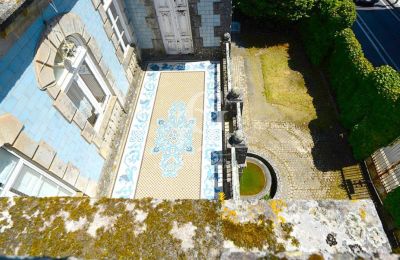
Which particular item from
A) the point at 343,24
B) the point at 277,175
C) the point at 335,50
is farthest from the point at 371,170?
the point at 343,24

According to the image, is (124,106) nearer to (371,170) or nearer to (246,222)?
(246,222)

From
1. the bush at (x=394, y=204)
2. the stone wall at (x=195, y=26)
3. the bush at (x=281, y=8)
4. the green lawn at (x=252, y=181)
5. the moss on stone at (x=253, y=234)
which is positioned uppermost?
the bush at (x=281, y=8)

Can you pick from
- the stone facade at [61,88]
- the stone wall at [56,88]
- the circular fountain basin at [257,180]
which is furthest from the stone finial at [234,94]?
the stone wall at [56,88]

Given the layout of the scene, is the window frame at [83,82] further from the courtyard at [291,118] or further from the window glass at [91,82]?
the courtyard at [291,118]

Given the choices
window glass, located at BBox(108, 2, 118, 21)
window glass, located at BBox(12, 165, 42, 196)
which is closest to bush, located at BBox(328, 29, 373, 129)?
window glass, located at BBox(108, 2, 118, 21)

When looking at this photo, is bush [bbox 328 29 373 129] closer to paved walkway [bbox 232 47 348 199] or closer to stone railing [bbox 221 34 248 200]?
paved walkway [bbox 232 47 348 199]

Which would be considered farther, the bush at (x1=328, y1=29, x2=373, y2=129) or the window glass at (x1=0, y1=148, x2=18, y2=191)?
the bush at (x1=328, y1=29, x2=373, y2=129)
